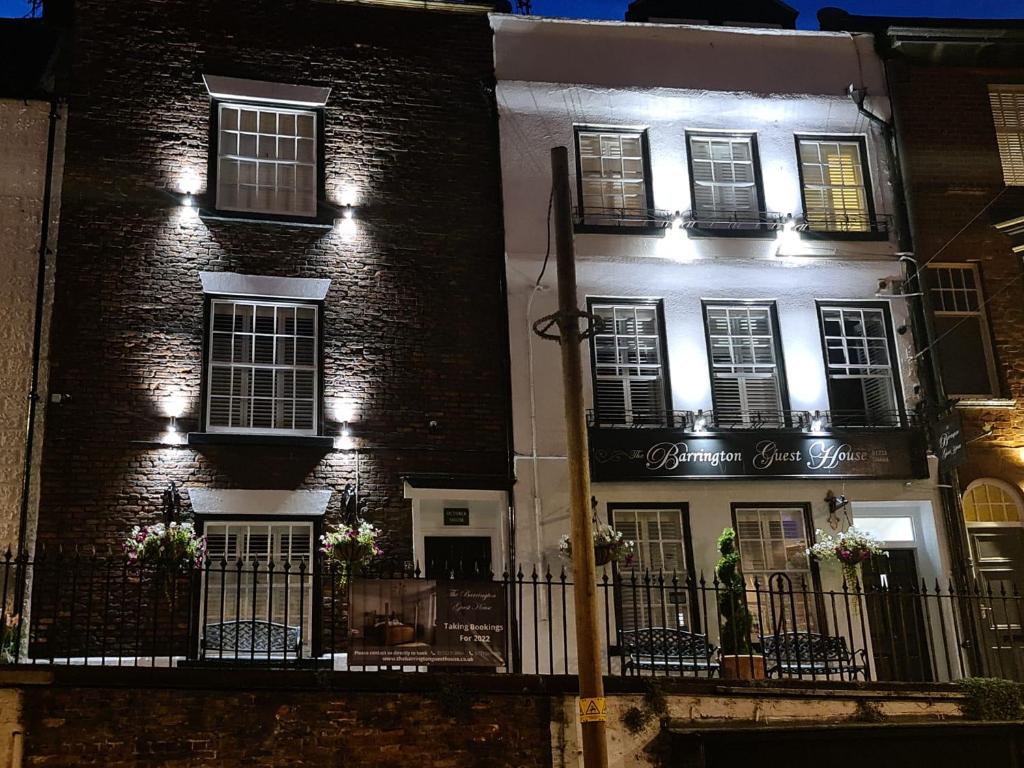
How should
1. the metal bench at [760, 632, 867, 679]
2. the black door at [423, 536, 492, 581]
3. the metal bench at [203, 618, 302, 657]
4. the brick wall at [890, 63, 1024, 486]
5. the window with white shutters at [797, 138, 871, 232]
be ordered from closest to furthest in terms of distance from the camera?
the metal bench at [203, 618, 302, 657] → the metal bench at [760, 632, 867, 679] → the black door at [423, 536, 492, 581] → the brick wall at [890, 63, 1024, 486] → the window with white shutters at [797, 138, 871, 232]

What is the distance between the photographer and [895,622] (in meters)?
16.2

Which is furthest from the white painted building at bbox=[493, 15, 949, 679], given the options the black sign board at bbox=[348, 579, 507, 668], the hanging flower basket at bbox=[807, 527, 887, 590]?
the black sign board at bbox=[348, 579, 507, 668]

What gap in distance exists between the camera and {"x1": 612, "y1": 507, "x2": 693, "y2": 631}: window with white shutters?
1541 centimetres

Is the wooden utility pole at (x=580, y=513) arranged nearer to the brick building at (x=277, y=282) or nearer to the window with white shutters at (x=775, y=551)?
the brick building at (x=277, y=282)

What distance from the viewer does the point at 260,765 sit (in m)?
10.6

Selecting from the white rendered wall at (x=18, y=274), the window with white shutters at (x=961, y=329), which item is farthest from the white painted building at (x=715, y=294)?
the white rendered wall at (x=18, y=274)

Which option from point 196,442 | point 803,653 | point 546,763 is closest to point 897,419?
point 803,653

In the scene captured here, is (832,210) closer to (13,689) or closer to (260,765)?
(260,765)

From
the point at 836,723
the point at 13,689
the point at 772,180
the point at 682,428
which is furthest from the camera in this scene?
the point at 772,180

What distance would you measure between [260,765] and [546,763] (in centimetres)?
289

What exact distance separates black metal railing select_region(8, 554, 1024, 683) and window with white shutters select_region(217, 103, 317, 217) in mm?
5308

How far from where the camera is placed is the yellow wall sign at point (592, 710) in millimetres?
9234

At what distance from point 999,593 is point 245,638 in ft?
36.2

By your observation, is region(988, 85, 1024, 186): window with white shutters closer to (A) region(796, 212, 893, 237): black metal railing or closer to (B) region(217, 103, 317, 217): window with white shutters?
(A) region(796, 212, 893, 237): black metal railing
